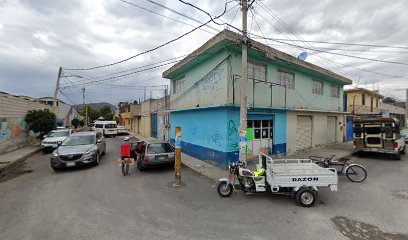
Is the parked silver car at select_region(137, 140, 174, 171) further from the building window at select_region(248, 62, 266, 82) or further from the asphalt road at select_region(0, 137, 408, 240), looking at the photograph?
the building window at select_region(248, 62, 266, 82)

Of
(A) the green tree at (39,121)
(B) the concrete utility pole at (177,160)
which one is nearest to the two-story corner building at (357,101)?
(B) the concrete utility pole at (177,160)

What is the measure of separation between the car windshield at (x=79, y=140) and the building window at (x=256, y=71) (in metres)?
8.73

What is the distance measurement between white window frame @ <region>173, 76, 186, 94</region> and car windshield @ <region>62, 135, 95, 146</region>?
20.1 ft

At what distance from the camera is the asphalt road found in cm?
399

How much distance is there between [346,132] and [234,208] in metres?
18.6

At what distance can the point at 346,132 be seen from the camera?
18.7 meters

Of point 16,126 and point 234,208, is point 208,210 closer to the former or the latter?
point 234,208

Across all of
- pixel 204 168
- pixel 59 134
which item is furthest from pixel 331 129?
pixel 59 134

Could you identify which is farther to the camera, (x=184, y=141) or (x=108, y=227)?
(x=184, y=141)

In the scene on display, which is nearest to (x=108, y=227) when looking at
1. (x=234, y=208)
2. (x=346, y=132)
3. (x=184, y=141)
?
(x=234, y=208)

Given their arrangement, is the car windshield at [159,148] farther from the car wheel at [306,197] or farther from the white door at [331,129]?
the white door at [331,129]

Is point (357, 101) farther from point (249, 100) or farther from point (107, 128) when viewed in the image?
point (107, 128)

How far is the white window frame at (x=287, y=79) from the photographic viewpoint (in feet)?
37.6

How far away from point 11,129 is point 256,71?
16.7m
